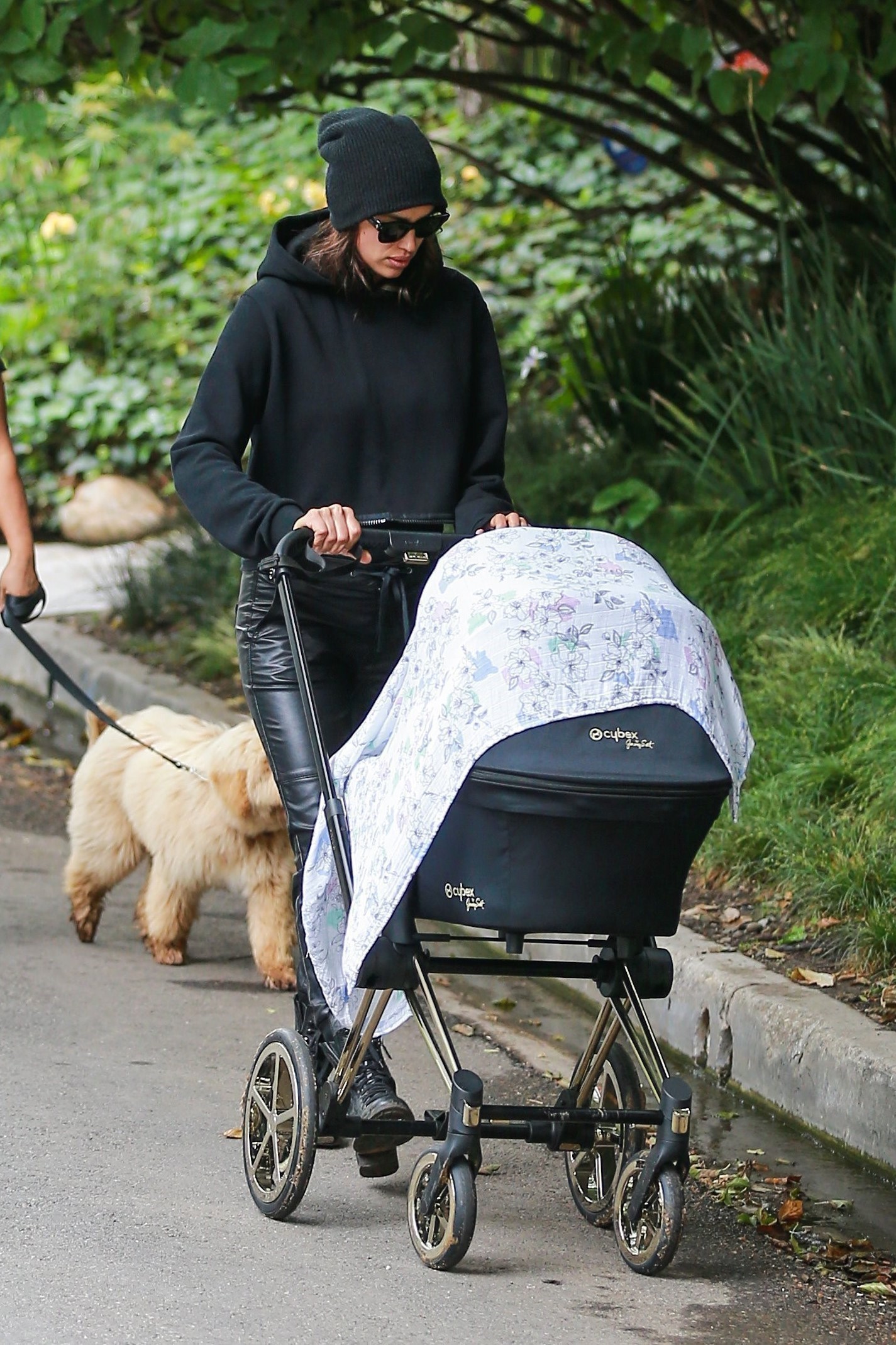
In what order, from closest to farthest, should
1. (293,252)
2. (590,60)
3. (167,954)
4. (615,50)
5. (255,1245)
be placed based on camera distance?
(255,1245)
(293,252)
(167,954)
(615,50)
(590,60)

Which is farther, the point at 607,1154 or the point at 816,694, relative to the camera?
the point at 816,694

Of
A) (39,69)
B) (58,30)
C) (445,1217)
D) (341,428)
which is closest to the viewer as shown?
(445,1217)

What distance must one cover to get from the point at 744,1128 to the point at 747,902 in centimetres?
134

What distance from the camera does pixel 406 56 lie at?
7.68 m

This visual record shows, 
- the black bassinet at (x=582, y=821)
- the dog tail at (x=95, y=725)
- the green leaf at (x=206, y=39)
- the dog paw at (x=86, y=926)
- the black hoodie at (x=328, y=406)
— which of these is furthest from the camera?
the green leaf at (x=206, y=39)

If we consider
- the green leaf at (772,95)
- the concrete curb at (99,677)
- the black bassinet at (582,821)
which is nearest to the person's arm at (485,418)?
the black bassinet at (582,821)

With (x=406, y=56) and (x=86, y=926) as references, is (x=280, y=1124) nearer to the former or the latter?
(x=86, y=926)

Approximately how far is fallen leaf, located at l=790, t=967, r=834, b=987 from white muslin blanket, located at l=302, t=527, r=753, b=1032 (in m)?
1.76

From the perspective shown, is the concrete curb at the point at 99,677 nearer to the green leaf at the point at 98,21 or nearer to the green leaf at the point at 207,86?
the green leaf at the point at 207,86

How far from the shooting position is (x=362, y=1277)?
3.56 meters

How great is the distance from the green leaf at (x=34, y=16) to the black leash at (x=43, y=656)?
7.91 feet

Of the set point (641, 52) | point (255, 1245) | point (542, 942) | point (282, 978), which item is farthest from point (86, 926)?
point (641, 52)

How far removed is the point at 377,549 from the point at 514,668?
1.98ft

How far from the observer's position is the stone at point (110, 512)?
1377 centimetres
